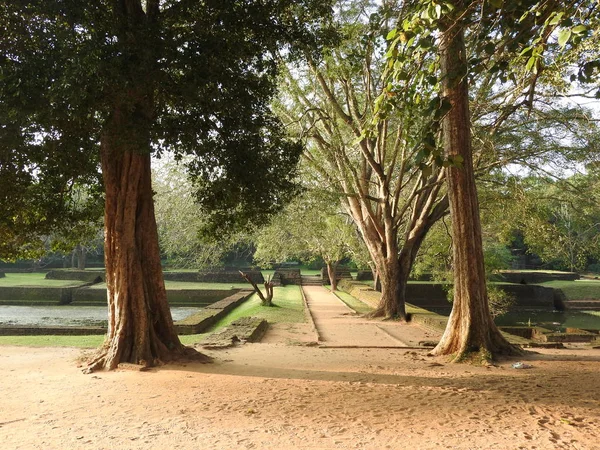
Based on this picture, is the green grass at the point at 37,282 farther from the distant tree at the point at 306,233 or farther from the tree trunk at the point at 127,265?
the tree trunk at the point at 127,265

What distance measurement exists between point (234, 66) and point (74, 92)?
6.90ft

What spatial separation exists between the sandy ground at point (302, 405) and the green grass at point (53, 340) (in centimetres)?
247

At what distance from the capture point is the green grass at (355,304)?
694 inches

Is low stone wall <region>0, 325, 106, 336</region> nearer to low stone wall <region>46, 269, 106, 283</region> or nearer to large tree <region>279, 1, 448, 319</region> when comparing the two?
large tree <region>279, 1, 448, 319</region>

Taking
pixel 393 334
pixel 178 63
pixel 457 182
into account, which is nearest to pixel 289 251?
pixel 393 334

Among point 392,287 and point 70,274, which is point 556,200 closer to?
point 392,287

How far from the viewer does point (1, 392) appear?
5.87 m

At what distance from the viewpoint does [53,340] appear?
35.8 ft

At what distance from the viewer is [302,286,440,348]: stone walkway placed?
10.6 m

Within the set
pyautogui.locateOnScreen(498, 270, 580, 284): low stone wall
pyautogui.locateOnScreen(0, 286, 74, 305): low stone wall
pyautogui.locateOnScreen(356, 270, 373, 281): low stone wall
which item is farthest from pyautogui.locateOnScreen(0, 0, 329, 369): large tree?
Answer: pyautogui.locateOnScreen(498, 270, 580, 284): low stone wall

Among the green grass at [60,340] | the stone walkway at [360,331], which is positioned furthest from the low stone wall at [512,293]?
the green grass at [60,340]

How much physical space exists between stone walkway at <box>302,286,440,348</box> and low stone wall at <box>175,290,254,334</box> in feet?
9.21

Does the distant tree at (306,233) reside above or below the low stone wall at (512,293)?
above

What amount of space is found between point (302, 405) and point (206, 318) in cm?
897
